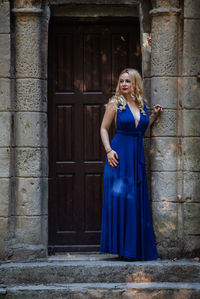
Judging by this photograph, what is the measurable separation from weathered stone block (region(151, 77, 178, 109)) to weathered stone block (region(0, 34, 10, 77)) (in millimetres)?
1735

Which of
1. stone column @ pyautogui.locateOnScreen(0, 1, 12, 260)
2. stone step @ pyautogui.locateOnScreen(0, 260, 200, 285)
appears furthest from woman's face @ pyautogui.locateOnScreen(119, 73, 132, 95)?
stone step @ pyautogui.locateOnScreen(0, 260, 200, 285)

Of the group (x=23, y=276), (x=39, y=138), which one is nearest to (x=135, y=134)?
(x=39, y=138)

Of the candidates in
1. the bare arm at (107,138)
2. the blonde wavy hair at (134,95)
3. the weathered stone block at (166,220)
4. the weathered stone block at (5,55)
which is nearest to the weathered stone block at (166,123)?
the blonde wavy hair at (134,95)

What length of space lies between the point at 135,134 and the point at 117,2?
1.66 m

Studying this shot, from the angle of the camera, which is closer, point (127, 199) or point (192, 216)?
point (127, 199)

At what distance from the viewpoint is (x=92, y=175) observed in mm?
6117

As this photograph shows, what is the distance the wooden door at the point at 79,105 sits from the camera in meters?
6.06

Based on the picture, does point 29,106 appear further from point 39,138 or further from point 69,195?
point 69,195

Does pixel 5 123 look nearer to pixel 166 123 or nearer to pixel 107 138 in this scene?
pixel 107 138

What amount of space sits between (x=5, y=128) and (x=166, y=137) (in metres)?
1.91

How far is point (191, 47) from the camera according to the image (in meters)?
5.44

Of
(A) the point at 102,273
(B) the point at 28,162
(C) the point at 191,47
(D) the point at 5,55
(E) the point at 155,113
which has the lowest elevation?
(A) the point at 102,273

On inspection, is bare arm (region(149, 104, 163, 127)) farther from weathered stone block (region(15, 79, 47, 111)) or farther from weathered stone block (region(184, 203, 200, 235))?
weathered stone block (region(15, 79, 47, 111))

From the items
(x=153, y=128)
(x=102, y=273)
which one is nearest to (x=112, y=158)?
(x=153, y=128)
